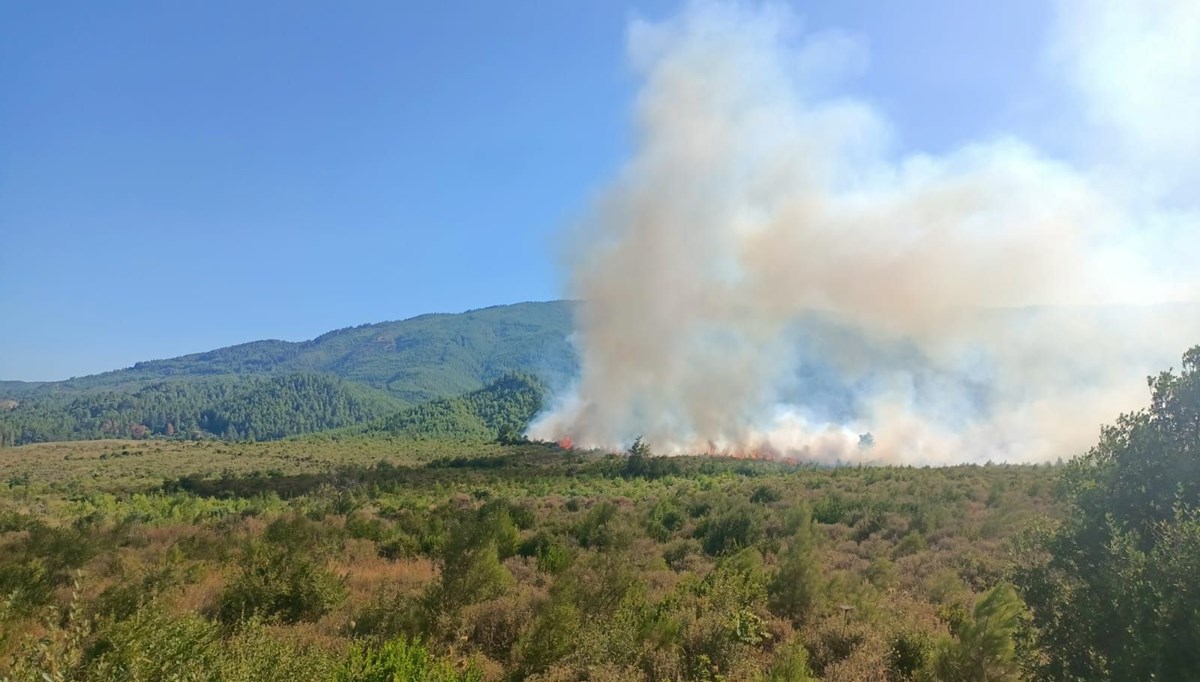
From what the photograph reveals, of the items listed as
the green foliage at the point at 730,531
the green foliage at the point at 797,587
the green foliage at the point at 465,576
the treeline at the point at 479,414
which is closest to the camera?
the green foliage at the point at 465,576

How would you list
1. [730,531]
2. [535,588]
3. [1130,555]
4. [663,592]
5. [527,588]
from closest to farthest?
[1130,555], [527,588], [535,588], [663,592], [730,531]

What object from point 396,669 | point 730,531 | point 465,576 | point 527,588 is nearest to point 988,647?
point 396,669

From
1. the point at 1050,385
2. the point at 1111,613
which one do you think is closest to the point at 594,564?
the point at 1111,613

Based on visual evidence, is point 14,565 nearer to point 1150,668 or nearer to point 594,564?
point 594,564

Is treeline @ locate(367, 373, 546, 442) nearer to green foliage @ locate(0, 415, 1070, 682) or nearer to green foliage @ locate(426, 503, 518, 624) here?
green foliage @ locate(0, 415, 1070, 682)

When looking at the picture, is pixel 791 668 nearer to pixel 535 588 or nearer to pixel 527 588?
pixel 527 588

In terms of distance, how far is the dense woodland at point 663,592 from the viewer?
296 inches

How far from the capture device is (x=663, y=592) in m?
15.6

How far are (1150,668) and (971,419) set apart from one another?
303ft

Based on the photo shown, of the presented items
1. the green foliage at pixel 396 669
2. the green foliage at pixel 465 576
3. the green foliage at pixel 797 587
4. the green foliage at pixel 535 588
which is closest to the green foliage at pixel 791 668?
the green foliage at pixel 535 588

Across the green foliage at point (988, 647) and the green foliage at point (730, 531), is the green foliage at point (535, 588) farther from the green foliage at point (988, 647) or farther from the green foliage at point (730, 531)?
the green foliage at point (988, 647)

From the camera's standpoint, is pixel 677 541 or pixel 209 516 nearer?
pixel 677 541

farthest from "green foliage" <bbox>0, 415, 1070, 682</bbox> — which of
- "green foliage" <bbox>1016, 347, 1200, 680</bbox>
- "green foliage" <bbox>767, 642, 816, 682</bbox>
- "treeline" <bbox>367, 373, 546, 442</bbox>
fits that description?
"treeline" <bbox>367, 373, 546, 442</bbox>

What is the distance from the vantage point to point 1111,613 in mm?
7645
